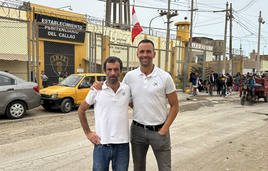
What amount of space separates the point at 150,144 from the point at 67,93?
676cm

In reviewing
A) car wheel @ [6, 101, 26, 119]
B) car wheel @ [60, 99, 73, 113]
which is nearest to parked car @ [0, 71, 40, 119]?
car wheel @ [6, 101, 26, 119]

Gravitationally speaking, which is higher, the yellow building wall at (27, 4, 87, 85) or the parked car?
the yellow building wall at (27, 4, 87, 85)

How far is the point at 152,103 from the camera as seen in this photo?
8.18 feet

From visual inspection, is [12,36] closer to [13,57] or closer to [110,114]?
[13,57]

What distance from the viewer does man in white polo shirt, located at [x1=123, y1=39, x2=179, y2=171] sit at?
2502 millimetres

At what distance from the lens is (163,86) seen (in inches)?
98.9

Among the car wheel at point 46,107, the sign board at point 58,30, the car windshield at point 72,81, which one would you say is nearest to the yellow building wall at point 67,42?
the sign board at point 58,30

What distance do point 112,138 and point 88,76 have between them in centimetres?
744

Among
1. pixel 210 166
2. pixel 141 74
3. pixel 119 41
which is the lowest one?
pixel 210 166

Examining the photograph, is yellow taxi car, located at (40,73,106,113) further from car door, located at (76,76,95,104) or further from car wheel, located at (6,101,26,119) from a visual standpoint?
car wheel, located at (6,101,26,119)

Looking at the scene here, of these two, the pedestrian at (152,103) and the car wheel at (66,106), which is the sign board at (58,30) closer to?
the car wheel at (66,106)

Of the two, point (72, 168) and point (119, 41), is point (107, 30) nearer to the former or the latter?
point (119, 41)

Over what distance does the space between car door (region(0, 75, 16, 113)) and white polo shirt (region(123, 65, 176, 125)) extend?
603 centimetres

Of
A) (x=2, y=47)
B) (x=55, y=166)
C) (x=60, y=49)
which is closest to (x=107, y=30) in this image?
(x=60, y=49)
